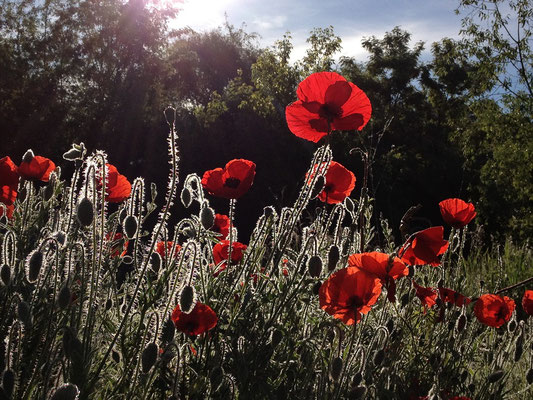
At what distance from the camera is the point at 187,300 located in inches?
56.6

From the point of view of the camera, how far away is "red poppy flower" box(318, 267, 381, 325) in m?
1.68

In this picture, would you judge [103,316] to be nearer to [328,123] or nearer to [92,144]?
[328,123]

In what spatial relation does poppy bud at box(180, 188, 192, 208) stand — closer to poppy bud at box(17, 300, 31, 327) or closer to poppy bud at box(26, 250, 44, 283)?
poppy bud at box(26, 250, 44, 283)

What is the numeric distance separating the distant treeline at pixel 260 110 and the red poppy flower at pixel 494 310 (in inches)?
349

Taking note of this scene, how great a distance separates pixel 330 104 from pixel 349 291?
22.5 inches

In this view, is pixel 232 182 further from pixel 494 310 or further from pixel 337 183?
pixel 494 310

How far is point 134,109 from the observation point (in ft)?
59.9

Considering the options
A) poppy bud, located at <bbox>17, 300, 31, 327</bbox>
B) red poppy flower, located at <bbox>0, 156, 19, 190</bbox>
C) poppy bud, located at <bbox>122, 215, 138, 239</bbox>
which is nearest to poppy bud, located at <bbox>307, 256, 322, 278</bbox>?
poppy bud, located at <bbox>122, 215, 138, 239</bbox>

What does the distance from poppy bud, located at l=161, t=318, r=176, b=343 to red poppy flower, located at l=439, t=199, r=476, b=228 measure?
4.86ft

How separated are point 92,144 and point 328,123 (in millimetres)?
16164

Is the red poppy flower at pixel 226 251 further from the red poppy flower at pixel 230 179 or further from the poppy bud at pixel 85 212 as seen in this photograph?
the poppy bud at pixel 85 212

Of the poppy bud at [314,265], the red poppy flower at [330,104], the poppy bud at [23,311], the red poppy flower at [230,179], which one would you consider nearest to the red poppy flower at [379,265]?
the poppy bud at [314,265]

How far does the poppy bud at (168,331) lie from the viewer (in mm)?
1439

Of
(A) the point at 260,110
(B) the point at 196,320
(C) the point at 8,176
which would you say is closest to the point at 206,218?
(B) the point at 196,320
